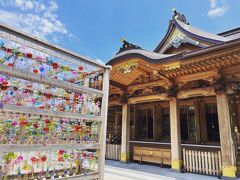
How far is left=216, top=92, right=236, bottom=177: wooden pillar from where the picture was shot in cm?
559

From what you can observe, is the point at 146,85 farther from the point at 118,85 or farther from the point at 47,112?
the point at 47,112

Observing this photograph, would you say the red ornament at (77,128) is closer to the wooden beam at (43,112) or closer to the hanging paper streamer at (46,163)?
the wooden beam at (43,112)

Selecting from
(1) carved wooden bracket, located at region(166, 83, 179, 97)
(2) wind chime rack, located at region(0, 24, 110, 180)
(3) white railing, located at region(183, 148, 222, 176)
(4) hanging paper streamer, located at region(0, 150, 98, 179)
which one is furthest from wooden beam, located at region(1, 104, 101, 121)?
(3) white railing, located at region(183, 148, 222, 176)

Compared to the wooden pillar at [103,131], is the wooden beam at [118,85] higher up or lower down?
higher up

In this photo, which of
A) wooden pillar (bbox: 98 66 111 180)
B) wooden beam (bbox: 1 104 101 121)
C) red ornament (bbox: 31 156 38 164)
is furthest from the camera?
wooden pillar (bbox: 98 66 111 180)

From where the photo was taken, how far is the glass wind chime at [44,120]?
2.19 m

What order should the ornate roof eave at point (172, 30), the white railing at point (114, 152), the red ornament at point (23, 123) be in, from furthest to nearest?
the white railing at point (114, 152) → the ornate roof eave at point (172, 30) → the red ornament at point (23, 123)

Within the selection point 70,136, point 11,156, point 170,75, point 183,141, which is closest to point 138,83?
point 170,75

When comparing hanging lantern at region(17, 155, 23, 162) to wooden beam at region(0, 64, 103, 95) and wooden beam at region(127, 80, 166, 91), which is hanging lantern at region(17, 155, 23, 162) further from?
wooden beam at region(127, 80, 166, 91)

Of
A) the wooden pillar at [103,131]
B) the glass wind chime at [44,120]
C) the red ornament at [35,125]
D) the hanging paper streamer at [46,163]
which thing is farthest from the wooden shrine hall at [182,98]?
the red ornament at [35,125]

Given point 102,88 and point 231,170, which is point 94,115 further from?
point 231,170

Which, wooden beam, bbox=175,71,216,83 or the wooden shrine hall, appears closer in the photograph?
the wooden shrine hall

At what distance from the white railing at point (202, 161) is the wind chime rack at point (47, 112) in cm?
494

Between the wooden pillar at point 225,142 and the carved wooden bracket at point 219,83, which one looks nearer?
the wooden pillar at point 225,142
